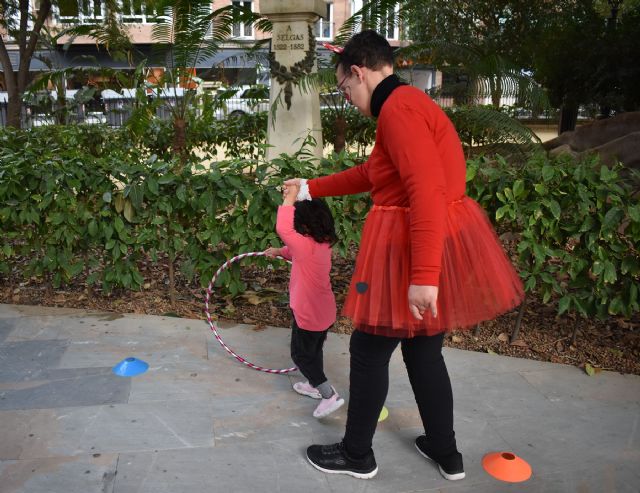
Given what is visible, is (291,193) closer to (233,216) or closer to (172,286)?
(233,216)

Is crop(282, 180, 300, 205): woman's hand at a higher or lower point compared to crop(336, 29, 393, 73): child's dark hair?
lower

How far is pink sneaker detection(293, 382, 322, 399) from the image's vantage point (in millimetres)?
3619

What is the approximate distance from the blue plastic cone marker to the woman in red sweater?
162 centimetres

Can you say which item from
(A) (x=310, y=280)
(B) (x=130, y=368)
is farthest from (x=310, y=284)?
(B) (x=130, y=368)

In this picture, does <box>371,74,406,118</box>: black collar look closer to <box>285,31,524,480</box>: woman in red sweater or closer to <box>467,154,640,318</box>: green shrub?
<box>285,31,524,480</box>: woman in red sweater

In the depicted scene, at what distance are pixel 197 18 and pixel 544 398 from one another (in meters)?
7.05

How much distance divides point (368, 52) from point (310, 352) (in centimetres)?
165

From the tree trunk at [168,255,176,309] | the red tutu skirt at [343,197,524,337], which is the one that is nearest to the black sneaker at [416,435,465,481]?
the red tutu skirt at [343,197,524,337]

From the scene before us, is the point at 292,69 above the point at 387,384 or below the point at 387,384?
above

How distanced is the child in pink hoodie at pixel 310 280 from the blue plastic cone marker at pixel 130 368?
1070mm

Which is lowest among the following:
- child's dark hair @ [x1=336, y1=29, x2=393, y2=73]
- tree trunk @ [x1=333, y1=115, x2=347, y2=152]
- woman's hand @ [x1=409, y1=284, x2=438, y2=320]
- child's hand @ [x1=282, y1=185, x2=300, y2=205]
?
woman's hand @ [x1=409, y1=284, x2=438, y2=320]

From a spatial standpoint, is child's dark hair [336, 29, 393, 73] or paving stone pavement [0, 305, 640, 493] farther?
paving stone pavement [0, 305, 640, 493]

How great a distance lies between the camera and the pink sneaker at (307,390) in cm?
362

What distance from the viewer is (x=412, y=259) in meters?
2.31
